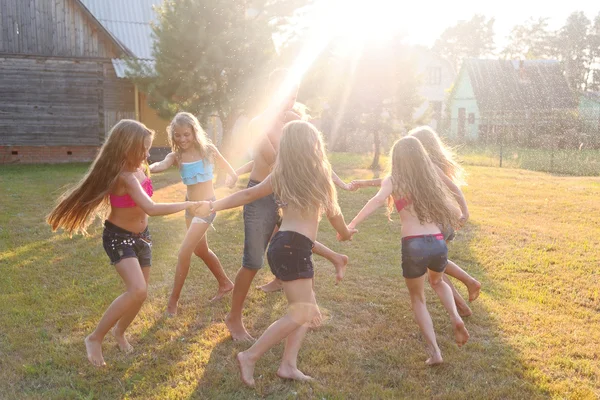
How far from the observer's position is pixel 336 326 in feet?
15.8

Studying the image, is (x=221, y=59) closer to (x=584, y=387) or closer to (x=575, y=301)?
(x=575, y=301)

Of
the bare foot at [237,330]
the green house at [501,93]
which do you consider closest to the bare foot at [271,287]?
the bare foot at [237,330]

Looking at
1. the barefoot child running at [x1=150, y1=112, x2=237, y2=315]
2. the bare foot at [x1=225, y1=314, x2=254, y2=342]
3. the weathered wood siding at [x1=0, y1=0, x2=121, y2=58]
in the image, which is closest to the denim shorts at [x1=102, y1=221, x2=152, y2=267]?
the barefoot child running at [x1=150, y1=112, x2=237, y2=315]

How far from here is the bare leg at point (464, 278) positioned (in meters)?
4.86

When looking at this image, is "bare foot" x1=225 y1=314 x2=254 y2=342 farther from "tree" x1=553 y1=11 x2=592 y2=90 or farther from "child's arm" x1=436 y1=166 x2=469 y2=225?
"tree" x1=553 y1=11 x2=592 y2=90

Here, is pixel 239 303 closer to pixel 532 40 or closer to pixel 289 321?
pixel 289 321

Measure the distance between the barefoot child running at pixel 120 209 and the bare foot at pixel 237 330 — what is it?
2.64 ft

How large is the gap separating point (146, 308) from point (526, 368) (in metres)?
3.29

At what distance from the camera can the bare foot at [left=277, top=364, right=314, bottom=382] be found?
3.75 m

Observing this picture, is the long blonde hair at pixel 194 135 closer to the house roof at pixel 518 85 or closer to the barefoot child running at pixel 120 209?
the barefoot child running at pixel 120 209

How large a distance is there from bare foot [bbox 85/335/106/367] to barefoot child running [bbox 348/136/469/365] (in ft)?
6.59

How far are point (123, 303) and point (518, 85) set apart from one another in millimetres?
41448

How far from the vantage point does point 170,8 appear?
1538 cm

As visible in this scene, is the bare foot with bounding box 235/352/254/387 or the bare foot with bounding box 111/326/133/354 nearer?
the bare foot with bounding box 235/352/254/387
